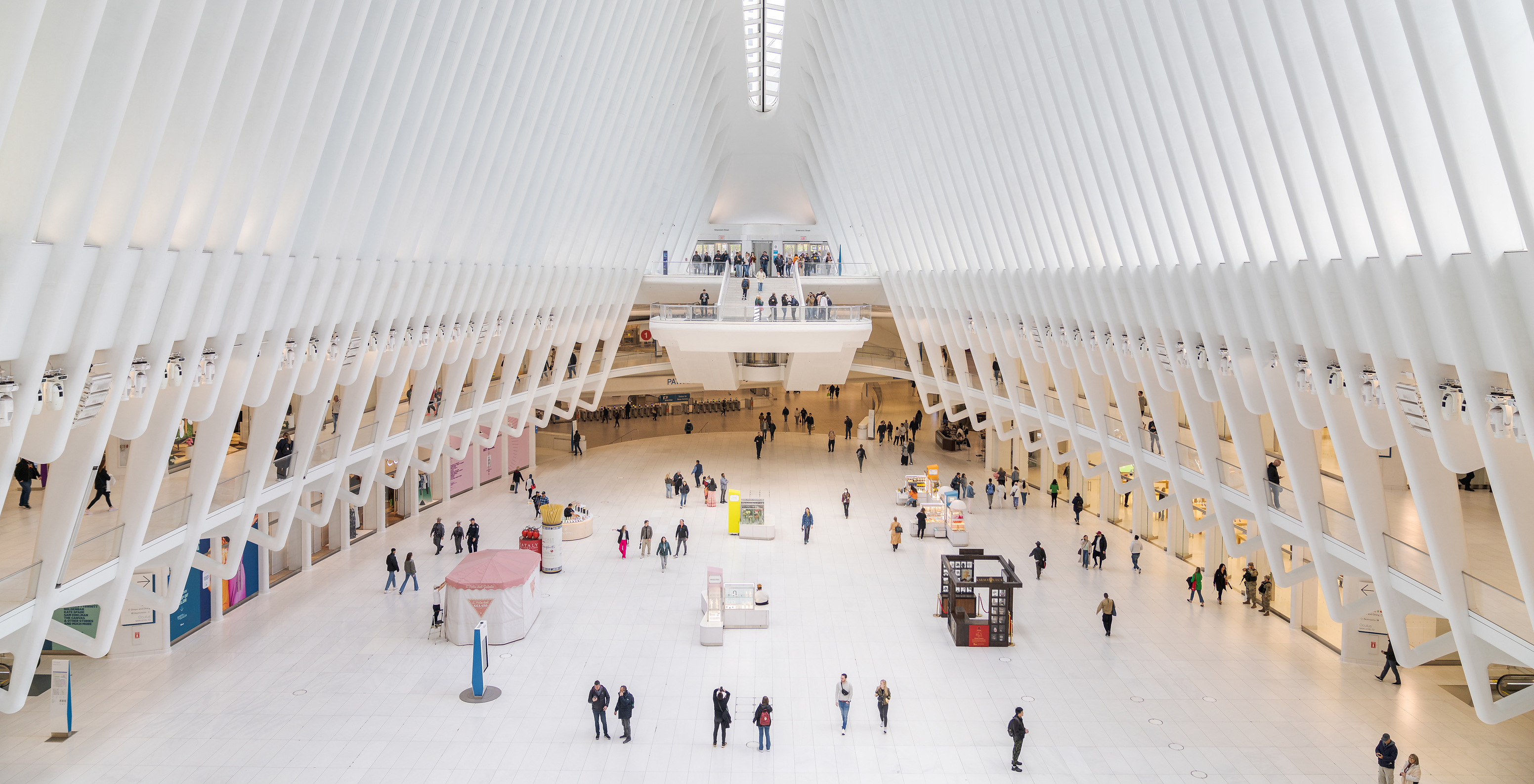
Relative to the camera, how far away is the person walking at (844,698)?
14320mm

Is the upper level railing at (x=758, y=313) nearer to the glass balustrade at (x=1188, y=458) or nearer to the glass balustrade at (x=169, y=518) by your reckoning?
the glass balustrade at (x=1188, y=458)

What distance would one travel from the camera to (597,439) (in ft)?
142

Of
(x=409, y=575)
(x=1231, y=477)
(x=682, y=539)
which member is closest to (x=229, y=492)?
(x=409, y=575)

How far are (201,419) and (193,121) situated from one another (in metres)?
5.43

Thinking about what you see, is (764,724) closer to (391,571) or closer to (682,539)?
(682,539)

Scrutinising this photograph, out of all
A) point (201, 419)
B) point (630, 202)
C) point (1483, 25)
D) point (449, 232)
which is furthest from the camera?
point (630, 202)

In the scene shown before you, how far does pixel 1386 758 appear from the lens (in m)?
12.1

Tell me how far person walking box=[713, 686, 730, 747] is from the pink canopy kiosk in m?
5.44

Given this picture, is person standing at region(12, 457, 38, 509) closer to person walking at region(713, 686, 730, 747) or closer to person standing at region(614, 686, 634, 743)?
person standing at region(614, 686, 634, 743)

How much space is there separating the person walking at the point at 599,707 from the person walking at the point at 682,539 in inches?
383

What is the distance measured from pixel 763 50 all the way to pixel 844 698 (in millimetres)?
26374

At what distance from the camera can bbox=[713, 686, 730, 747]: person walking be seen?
45.6ft

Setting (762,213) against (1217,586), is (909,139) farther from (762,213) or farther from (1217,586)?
(762,213)

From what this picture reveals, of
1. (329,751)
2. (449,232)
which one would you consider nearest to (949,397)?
(449,232)
